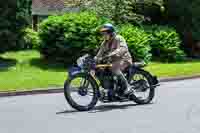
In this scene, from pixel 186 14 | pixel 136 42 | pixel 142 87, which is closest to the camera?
pixel 142 87

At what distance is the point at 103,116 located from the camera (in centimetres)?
1150

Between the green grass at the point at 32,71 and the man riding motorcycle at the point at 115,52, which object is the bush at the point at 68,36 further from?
the man riding motorcycle at the point at 115,52

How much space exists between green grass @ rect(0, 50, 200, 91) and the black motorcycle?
4106 millimetres

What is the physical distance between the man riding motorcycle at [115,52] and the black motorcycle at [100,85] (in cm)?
11

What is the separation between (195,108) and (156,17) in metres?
21.7

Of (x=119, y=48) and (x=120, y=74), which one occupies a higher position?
(x=119, y=48)

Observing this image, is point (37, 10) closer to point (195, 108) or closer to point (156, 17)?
point (156, 17)

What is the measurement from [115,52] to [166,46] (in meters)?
15.6

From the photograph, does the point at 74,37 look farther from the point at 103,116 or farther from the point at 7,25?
the point at 103,116

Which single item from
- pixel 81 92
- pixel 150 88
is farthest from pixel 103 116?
pixel 150 88

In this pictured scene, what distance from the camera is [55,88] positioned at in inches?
651

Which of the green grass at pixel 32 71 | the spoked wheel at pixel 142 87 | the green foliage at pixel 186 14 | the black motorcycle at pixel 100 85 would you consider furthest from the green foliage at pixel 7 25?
the spoked wheel at pixel 142 87

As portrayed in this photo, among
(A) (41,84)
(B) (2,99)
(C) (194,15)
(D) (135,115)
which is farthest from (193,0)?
(D) (135,115)

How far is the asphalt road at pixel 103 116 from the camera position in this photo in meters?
10.0
